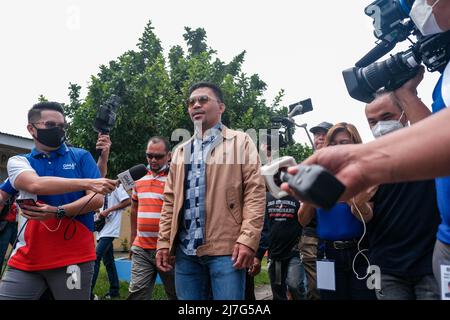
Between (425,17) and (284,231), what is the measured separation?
3.66 metres

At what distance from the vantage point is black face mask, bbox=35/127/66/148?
3.37 m

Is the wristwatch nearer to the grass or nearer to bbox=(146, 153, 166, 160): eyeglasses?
bbox=(146, 153, 166, 160): eyeglasses

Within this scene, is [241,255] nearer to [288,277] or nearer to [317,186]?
[317,186]

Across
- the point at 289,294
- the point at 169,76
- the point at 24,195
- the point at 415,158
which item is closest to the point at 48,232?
the point at 24,195

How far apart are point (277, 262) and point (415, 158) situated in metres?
4.38

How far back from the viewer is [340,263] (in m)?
3.27

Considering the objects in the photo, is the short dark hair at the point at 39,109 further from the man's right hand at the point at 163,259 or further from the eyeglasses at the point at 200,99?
the man's right hand at the point at 163,259

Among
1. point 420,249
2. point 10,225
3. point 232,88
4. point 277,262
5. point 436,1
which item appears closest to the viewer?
point 436,1

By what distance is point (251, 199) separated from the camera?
311 centimetres

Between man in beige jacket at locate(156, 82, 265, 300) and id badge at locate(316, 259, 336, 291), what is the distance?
25.2 inches

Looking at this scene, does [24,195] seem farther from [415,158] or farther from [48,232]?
[415,158]

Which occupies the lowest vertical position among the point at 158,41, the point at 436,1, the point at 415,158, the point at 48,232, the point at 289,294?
the point at 289,294

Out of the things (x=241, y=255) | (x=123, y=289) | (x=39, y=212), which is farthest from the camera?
(x=123, y=289)

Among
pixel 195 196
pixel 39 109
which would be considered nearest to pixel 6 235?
pixel 39 109
